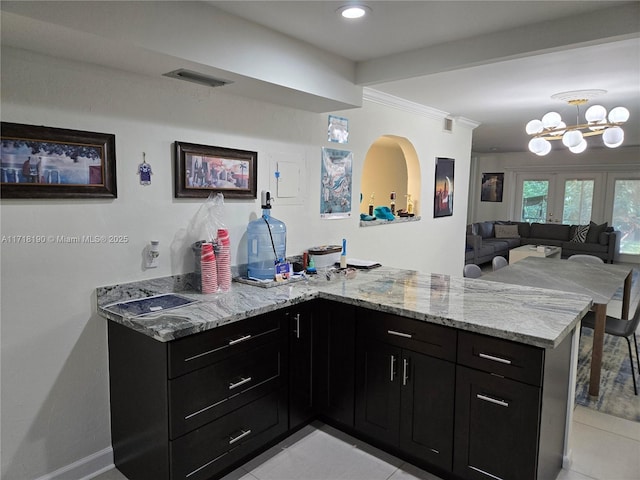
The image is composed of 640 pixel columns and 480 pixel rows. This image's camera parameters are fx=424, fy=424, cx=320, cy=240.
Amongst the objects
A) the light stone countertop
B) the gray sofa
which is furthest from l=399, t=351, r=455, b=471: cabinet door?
the gray sofa

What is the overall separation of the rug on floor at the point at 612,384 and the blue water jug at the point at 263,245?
2326mm

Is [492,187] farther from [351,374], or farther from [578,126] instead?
[351,374]

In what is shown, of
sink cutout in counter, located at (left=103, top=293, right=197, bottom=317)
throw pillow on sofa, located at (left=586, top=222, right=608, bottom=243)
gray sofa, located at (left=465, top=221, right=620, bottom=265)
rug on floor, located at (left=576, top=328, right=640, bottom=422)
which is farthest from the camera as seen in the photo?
throw pillow on sofa, located at (left=586, top=222, right=608, bottom=243)

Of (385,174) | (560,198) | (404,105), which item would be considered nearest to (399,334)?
(404,105)

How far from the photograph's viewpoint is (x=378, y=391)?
88.4 inches

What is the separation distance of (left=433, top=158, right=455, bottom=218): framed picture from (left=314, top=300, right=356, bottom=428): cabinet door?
273 centimetres

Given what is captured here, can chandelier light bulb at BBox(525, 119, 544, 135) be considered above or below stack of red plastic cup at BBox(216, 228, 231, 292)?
above

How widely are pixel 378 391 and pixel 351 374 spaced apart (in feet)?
0.60

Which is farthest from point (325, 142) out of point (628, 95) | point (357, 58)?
point (628, 95)

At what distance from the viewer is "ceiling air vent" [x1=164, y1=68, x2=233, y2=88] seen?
83.4 inches

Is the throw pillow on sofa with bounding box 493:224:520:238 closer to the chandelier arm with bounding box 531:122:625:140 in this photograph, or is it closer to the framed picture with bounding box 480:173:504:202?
the framed picture with bounding box 480:173:504:202

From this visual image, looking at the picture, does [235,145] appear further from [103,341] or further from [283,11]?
[103,341]

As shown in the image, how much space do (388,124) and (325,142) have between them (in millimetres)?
923

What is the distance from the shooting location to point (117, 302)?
208cm
